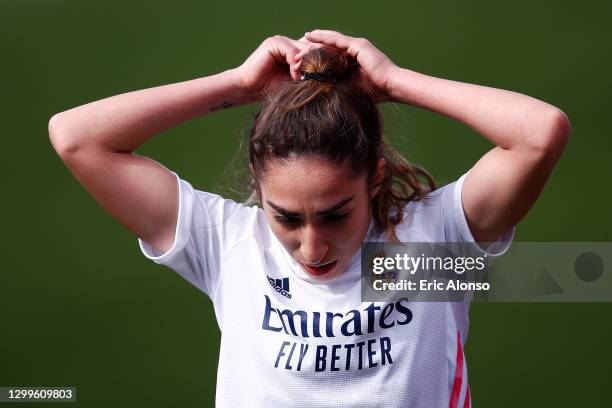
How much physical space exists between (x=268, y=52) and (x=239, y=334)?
0.42 m

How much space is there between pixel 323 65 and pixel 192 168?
1.40 meters

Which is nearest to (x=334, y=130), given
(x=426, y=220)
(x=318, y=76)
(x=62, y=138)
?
(x=318, y=76)

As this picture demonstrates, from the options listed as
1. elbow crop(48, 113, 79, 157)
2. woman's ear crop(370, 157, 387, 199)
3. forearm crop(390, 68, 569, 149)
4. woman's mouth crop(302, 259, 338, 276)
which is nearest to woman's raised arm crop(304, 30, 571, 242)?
→ forearm crop(390, 68, 569, 149)

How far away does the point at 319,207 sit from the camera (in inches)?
52.2

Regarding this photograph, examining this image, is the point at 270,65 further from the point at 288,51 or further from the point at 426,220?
the point at 426,220

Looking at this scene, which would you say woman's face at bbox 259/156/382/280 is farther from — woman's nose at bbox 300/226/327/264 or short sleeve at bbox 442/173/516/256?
short sleeve at bbox 442/173/516/256

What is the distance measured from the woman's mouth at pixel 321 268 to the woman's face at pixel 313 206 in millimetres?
13

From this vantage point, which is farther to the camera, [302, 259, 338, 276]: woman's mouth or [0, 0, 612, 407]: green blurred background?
[0, 0, 612, 407]: green blurred background

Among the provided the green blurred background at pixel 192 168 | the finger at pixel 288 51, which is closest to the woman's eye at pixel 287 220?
the finger at pixel 288 51

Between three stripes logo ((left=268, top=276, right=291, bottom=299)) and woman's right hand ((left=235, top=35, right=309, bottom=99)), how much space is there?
29 cm

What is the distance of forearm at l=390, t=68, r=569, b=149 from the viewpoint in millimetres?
1334

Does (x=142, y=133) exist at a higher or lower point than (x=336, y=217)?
higher

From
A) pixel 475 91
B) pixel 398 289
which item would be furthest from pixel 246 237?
pixel 475 91

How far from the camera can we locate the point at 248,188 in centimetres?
156
